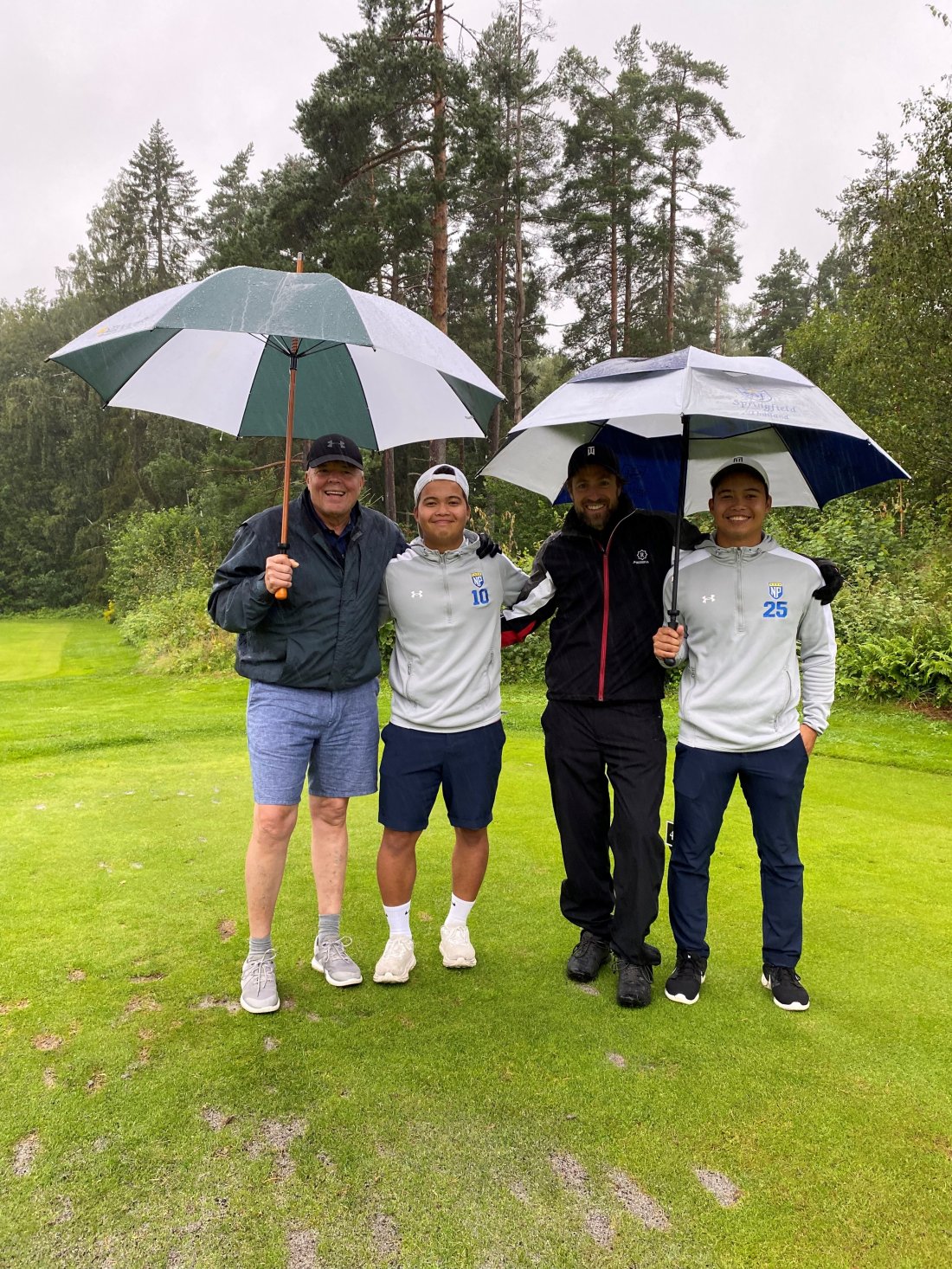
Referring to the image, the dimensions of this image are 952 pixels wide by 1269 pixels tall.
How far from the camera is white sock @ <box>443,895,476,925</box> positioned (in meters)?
2.86

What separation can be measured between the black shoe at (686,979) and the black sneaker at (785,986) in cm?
20

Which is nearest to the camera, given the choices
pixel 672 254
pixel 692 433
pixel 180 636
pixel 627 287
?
pixel 692 433

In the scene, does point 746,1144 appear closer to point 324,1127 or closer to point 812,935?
point 324,1127

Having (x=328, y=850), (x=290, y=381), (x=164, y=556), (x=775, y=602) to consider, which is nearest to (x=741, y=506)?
(x=775, y=602)

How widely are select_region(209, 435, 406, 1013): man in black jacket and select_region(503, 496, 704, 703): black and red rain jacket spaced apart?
59 cm

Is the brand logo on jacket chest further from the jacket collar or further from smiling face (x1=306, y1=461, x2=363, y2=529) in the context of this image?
smiling face (x1=306, y1=461, x2=363, y2=529)

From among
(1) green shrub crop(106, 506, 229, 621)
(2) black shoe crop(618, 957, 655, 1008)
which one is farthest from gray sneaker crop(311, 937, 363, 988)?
(1) green shrub crop(106, 506, 229, 621)

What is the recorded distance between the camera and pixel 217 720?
268 inches

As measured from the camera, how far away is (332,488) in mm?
2578

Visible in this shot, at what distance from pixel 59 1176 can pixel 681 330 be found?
86.4 ft

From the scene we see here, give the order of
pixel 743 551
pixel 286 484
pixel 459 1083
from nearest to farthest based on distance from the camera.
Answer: pixel 459 1083, pixel 286 484, pixel 743 551

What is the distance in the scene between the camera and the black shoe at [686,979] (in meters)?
2.53

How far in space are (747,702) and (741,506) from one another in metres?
0.63

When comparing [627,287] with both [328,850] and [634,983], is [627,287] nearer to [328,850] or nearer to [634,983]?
[328,850]
